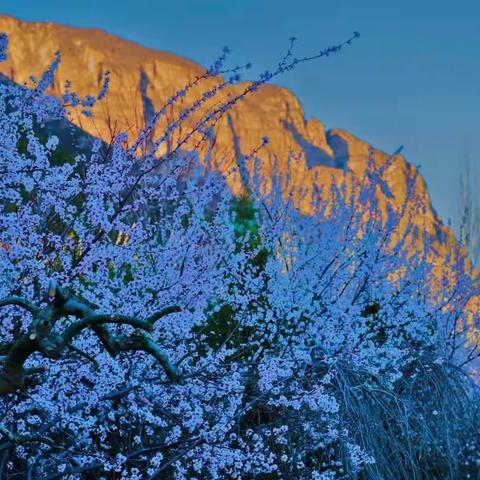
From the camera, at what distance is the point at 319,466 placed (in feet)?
17.7

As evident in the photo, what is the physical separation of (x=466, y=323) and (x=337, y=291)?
3015 mm

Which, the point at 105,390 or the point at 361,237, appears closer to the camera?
the point at 105,390

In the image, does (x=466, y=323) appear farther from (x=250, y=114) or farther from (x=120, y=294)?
(x=250, y=114)

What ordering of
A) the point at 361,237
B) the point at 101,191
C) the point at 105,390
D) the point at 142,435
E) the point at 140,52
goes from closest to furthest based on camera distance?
1. the point at 105,390
2. the point at 101,191
3. the point at 142,435
4. the point at 361,237
5. the point at 140,52

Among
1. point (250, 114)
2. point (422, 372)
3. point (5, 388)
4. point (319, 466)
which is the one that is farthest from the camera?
point (250, 114)

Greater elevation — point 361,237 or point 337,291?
point 361,237

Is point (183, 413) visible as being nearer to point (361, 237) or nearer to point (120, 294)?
point (120, 294)

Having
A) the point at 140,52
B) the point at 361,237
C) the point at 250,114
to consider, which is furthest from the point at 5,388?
the point at 140,52

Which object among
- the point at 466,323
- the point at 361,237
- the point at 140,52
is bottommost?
the point at 466,323

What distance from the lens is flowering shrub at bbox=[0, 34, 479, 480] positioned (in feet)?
13.6

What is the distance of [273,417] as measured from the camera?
564 cm

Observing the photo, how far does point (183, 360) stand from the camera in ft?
15.6

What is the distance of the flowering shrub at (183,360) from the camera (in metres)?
4.15

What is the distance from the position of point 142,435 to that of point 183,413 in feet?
1.60
